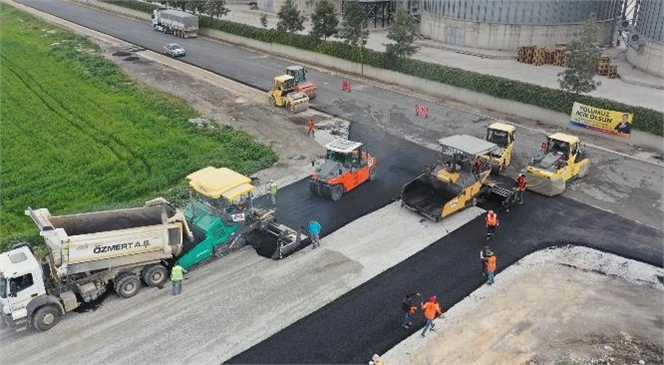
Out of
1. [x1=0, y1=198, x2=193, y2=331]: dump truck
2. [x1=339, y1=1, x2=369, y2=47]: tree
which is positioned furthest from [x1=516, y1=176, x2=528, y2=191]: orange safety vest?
[x1=339, y1=1, x2=369, y2=47]: tree

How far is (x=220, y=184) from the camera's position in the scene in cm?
2084

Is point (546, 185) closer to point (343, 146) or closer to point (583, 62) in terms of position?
point (343, 146)

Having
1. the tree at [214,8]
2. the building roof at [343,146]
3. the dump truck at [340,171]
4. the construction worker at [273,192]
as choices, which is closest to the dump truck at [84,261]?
the construction worker at [273,192]

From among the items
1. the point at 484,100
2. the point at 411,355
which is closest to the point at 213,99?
the point at 484,100

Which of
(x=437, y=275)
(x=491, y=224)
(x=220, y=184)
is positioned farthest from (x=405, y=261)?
(x=220, y=184)

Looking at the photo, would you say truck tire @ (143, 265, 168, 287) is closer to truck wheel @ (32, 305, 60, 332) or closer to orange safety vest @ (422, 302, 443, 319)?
truck wheel @ (32, 305, 60, 332)

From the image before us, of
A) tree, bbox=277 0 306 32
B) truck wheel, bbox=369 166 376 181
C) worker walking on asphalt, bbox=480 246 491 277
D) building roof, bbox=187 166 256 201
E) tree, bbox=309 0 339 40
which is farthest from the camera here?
tree, bbox=277 0 306 32

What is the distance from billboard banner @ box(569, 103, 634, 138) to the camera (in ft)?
105

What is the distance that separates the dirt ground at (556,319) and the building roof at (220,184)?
7.96 metres

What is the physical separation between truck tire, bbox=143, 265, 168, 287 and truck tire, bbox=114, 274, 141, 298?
0.33m

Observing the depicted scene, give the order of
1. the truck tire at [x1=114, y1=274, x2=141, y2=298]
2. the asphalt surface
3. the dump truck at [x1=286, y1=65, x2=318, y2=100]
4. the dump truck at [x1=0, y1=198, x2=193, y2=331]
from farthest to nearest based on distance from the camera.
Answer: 1. the dump truck at [x1=286, y1=65, x2=318, y2=100]
2. the truck tire at [x1=114, y1=274, x2=141, y2=298]
3. the dump truck at [x1=0, y1=198, x2=193, y2=331]
4. the asphalt surface

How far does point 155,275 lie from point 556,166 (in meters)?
18.0

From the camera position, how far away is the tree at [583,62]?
3206 centimetres

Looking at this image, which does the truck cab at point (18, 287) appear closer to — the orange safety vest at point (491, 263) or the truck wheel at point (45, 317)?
the truck wheel at point (45, 317)
